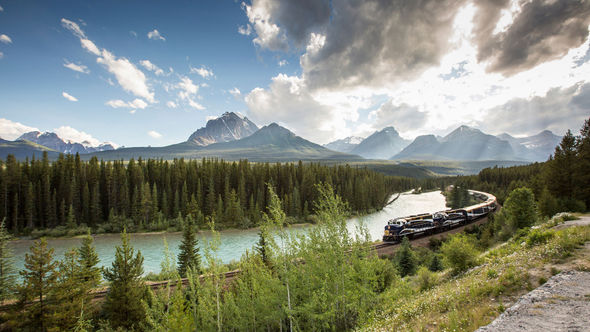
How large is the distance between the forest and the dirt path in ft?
158

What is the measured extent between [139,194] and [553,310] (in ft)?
250

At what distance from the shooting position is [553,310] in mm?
7391

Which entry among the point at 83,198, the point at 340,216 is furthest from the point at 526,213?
the point at 83,198

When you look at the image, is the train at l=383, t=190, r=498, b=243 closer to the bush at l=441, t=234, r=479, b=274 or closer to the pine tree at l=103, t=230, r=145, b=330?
the bush at l=441, t=234, r=479, b=274

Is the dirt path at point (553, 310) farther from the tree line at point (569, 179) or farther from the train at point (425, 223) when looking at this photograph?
the tree line at point (569, 179)

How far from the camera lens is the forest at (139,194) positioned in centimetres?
5594

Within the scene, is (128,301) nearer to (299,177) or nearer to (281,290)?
(281,290)

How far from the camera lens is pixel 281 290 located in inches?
486

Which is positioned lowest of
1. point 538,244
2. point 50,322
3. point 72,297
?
point 50,322

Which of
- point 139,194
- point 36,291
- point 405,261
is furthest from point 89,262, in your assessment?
point 139,194

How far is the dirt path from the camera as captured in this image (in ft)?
22.1

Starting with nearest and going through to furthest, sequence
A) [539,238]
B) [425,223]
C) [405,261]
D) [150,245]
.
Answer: [539,238], [405,261], [425,223], [150,245]

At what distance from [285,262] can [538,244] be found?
14.8m

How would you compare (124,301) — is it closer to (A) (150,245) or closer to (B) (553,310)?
(B) (553,310)
